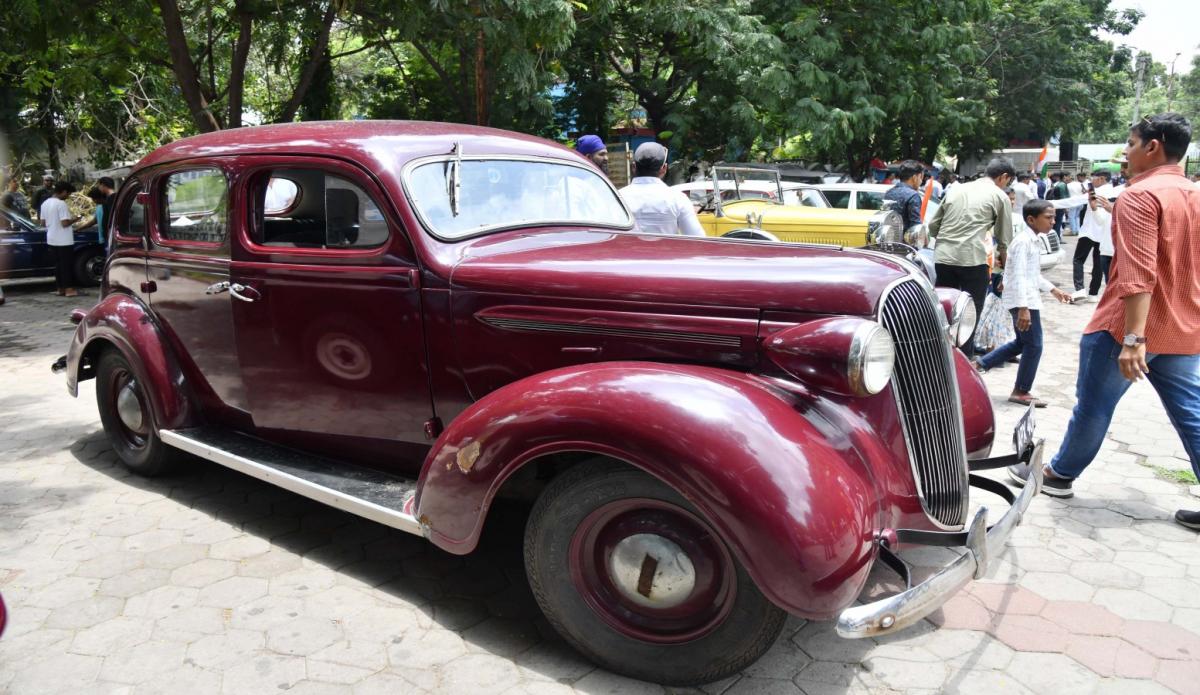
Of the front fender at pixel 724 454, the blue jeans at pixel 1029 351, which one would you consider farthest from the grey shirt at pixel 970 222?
the front fender at pixel 724 454

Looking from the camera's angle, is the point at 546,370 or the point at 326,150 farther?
the point at 326,150

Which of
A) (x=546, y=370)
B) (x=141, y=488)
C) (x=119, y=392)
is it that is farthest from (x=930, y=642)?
(x=119, y=392)

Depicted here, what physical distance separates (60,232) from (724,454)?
458 inches

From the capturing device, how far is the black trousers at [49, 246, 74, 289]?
438 inches

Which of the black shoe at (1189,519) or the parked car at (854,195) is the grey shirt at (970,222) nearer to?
the black shoe at (1189,519)

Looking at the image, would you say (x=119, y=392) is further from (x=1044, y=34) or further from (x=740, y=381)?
(x=1044, y=34)

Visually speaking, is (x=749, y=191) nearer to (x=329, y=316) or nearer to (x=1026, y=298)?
(x=1026, y=298)

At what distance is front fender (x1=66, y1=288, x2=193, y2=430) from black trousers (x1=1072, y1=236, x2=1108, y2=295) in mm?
9598

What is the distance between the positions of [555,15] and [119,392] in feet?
20.5

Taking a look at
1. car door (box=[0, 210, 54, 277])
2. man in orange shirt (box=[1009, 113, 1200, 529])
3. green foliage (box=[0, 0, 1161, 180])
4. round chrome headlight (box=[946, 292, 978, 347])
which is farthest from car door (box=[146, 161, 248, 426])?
car door (box=[0, 210, 54, 277])

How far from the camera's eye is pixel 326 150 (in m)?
3.36

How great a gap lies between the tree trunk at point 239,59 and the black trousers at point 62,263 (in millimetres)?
3091

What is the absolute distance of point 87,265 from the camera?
11711 millimetres

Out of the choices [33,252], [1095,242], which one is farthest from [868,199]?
[33,252]
